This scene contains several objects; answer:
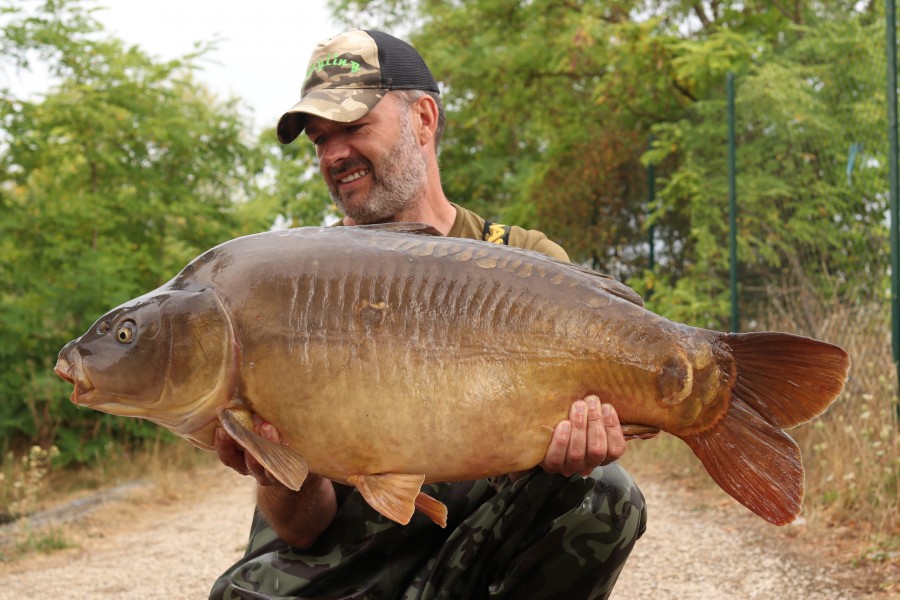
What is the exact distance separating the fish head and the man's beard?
3.49 ft

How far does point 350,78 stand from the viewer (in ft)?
9.19

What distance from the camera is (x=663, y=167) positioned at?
31.7 feet

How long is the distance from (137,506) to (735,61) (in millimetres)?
6459

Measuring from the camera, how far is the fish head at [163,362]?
1.87 m

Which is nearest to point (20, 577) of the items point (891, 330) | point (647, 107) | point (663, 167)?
point (891, 330)

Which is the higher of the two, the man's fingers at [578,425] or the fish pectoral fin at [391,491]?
the man's fingers at [578,425]

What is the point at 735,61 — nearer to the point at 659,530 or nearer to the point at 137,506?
the point at 659,530

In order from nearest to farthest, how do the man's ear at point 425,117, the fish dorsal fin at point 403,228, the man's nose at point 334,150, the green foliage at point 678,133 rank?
the fish dorsal fin at point 403,228, the man's nose at point 334,150, the man's ear at point 425,117, the green foliage at point 678,133

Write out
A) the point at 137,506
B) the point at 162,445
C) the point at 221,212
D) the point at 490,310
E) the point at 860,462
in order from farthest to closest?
1. the point at 221,212
2. the point at 162,445
3. the point at 137,506
4. the point at 860,462
5. the point at 490,310

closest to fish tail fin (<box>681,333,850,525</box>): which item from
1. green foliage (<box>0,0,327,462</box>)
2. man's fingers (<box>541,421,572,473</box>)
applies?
man's fingers (<box>541,421,572,473</box>)

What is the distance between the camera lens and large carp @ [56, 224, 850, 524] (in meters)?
1.86

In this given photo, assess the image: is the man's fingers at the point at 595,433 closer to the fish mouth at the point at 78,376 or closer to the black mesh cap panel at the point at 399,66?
the fish mouth at the point at 78,376

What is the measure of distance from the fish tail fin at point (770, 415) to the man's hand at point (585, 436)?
0.18 m

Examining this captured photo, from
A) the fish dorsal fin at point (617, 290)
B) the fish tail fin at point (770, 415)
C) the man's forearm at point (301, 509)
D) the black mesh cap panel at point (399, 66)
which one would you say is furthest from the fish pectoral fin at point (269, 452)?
the black mesh cap panel at point (399, 66)
